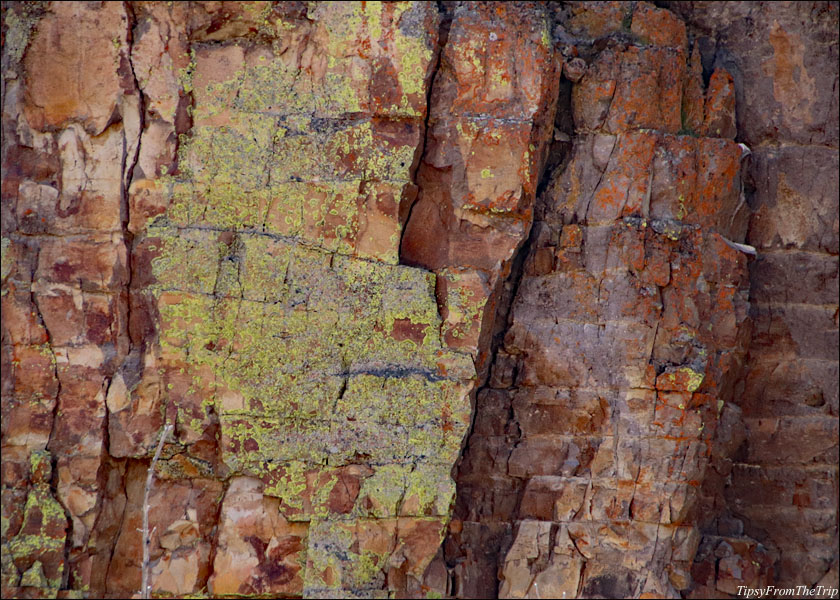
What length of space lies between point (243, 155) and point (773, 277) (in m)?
4.95

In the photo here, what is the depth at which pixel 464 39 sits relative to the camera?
28.8 ft

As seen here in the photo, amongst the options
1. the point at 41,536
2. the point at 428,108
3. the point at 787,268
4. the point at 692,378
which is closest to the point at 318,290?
Answer: the point at 428,108

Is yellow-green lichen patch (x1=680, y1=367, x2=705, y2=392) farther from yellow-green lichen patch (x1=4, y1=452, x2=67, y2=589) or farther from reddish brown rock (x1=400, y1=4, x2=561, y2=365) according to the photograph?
yellow-green lichen patch (x1=4, y1=452, x2=67, y2=589)

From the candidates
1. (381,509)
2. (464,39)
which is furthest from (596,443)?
(464,39)

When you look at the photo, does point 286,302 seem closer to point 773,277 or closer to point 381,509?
point 381,509

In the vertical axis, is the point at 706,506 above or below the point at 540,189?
below

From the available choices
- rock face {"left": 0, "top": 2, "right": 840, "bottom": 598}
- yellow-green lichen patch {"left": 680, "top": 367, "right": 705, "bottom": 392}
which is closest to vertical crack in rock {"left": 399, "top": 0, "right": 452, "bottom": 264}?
rock face {"left": 0, "top": 2, "right": 840, "bottom": 598}

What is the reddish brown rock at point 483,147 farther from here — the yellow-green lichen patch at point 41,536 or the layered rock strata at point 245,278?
the yellow-green lichen patch at point 41,536

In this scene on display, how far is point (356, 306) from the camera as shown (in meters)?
8.67

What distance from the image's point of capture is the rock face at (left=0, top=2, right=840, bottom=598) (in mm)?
8562

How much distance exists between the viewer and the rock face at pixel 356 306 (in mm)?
8562

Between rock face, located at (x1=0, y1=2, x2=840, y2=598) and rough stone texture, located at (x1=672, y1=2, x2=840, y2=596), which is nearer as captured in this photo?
rock face, located at (x1=0, y1=2, x2=840, y2=598)

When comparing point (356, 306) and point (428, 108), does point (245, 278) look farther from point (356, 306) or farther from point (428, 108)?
point (428, 108)

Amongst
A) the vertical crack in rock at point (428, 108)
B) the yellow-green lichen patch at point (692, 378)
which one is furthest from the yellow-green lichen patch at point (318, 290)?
the yellow-green lichen patch at point (692, 378)
